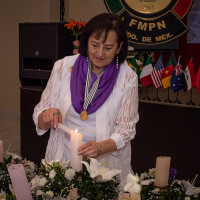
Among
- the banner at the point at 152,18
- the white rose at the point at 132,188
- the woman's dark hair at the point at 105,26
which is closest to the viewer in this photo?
the white rose at the point at 132,188

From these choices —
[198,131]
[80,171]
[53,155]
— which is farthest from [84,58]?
[198,131]

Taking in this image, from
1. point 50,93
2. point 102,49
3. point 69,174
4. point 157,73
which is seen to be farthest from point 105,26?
point 157,73

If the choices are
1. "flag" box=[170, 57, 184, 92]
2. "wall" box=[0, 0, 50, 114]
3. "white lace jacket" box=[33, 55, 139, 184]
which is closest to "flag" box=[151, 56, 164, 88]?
"flag" box=[170, 57, 184, 92]

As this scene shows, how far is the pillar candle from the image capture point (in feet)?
3.61

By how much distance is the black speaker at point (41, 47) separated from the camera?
3.40m

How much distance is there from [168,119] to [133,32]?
1.10m

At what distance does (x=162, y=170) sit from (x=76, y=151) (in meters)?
0.27

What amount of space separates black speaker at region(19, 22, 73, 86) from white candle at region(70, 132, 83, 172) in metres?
2.22

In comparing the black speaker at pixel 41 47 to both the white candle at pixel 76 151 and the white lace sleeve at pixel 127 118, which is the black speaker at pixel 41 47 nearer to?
the white lace sleeve at pixel 127 118

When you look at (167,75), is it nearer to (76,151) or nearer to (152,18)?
(152,18)

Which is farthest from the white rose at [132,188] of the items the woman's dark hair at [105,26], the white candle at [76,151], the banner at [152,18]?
the banner at [152,18]

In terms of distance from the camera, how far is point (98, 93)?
176 centimetres

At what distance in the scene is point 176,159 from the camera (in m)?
3.44

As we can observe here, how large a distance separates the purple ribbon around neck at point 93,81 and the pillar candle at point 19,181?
2.10ft
